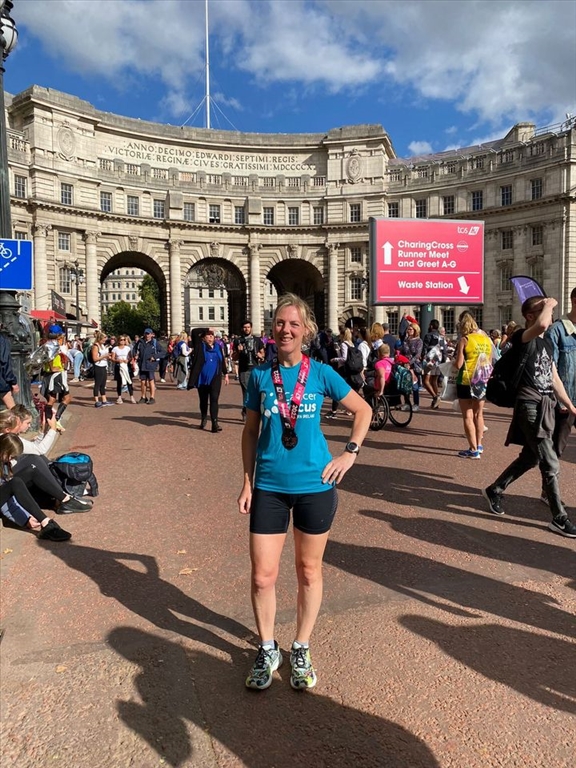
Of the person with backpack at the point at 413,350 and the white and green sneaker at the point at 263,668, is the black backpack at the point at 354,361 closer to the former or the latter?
the person with backpack at the point at 413,350

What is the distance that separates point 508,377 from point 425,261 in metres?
15.1

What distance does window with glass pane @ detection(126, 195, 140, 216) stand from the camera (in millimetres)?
46156

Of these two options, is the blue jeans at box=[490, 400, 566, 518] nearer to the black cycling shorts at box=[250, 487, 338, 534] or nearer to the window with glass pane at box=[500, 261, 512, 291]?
the black cycling shorts at box=[250, 487, 338, 534]

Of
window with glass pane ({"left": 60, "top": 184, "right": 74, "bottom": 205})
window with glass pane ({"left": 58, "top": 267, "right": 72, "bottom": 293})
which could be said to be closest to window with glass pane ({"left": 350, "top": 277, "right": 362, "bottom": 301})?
window with glass pane ({"left": 58, "top": 267, "right": 72, "bottom": 293})

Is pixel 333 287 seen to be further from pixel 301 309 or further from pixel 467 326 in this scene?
pixel 301 309

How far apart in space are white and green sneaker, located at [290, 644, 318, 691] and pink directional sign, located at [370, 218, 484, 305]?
16.8m

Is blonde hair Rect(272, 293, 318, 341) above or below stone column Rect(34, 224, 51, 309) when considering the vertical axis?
below

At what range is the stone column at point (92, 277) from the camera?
4409cm

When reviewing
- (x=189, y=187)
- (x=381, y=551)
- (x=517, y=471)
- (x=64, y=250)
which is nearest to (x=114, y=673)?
(x=381, y=551)

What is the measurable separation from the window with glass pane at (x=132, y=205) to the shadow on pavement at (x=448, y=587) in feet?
151

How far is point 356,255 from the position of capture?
4953cm

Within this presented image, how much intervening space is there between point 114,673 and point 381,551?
2394 millimetres

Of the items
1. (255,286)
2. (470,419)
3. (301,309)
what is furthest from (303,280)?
(301,309)

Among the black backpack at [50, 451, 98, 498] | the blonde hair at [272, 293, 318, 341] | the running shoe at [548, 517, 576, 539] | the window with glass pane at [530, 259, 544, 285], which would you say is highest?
the window with glass pane at [530, 259, 544, 285]
